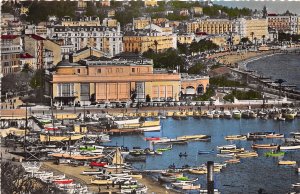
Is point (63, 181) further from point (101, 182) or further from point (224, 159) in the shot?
point (224, 159)

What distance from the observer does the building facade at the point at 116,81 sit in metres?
18.7

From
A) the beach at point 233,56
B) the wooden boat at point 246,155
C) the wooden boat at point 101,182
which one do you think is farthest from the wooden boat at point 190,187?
the beach at point 233,56

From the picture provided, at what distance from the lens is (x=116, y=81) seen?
18812 mm

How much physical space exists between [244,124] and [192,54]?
12.1m

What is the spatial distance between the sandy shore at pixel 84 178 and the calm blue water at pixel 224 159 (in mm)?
452

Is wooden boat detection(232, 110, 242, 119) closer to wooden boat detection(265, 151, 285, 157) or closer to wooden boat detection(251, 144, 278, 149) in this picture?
wooden boat detection(251, 144, 278, 149)

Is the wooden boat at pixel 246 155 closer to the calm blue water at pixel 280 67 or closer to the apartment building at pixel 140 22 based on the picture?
the calm blue water at pixel 280 67

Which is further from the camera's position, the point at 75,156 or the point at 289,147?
the point at 289,147

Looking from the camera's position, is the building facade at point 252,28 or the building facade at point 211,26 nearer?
the building facade at point 211,26

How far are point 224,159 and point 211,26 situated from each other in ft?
68.9

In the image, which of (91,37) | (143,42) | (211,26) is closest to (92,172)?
(91,37)

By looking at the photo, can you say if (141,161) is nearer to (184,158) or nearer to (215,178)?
(184,158)

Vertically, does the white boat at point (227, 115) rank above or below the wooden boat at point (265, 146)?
above

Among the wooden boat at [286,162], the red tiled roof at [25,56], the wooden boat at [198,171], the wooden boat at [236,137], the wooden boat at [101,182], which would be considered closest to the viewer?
the wooden boat at [101,182]
